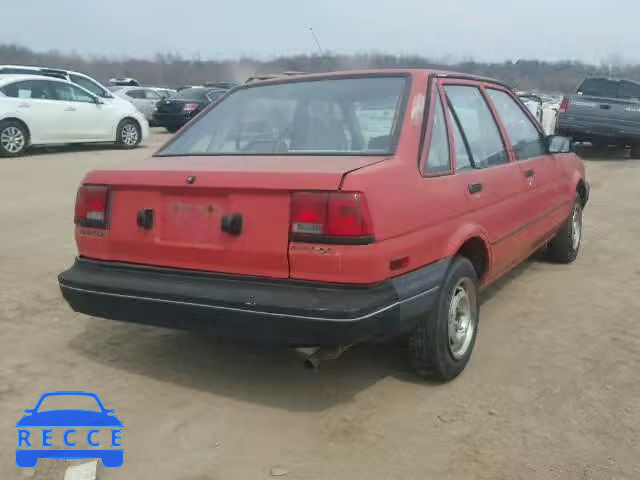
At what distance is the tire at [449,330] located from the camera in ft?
10.8

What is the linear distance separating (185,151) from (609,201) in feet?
23.6

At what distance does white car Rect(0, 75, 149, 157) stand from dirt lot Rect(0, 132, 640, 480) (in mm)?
8355

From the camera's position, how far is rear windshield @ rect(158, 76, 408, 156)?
3443 millimetres

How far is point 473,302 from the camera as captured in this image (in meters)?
3.72

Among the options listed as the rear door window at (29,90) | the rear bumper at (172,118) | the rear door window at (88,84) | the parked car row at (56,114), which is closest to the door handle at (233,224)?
the parked car row at (56,114)

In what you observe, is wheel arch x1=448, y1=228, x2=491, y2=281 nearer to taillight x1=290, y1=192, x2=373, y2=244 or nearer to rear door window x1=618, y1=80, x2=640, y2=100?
taillight x1=290, y1=192, x2=373, y2=244

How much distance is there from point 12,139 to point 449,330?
36.8 feet

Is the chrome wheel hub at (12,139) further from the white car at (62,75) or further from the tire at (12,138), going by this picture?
the white car at (62,75)

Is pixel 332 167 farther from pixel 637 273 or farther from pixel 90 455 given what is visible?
pixel 637 273

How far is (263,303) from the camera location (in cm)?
291

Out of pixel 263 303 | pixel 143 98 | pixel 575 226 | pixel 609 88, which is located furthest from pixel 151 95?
pixel 263 303

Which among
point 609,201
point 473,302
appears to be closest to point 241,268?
point 473,302

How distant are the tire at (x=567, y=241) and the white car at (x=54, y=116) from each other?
33.8ft

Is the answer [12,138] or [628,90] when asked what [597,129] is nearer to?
[628,90]
